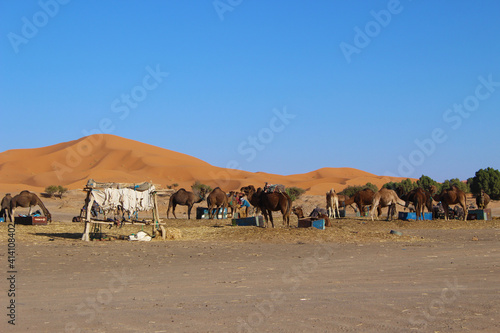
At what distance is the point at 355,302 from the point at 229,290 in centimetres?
255

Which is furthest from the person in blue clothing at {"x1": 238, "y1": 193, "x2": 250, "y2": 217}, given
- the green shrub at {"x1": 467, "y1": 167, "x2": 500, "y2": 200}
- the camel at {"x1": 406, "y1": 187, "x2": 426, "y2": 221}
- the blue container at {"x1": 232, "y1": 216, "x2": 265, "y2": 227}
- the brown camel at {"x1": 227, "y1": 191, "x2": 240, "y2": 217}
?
the green shrub at {"x1": 467, "y1": 167, "x2": 500, "y2": 200}

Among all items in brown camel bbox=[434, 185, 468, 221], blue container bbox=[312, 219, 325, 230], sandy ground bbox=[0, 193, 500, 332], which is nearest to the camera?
sandy ground bbox=[0, 193, 500, 332]

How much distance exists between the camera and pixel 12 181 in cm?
9581

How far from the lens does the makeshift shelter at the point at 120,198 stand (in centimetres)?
2072

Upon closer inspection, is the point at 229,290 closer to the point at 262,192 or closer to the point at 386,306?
the point at 386,306

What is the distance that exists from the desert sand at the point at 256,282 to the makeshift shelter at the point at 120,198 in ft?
3.22

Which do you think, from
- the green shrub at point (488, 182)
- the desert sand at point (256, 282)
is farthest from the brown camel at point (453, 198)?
the green shrub at point (488, 182)

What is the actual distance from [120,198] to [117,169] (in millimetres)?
89695

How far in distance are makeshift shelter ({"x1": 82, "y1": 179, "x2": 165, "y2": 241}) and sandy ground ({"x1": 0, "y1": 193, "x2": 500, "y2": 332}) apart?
50.0 inches

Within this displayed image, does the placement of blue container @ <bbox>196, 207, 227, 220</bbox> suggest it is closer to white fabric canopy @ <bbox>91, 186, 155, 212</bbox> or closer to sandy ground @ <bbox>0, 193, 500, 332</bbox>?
white fabric canopy @ <bbox>91, 186, 155, 212</bbox>

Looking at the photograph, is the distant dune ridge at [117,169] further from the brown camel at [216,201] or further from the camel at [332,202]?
the camel at [332,202]

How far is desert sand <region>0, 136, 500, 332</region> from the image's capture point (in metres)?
7.95

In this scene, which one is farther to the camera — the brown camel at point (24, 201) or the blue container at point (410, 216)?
the blue container at point (410, 216)

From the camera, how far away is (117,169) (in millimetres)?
108312
